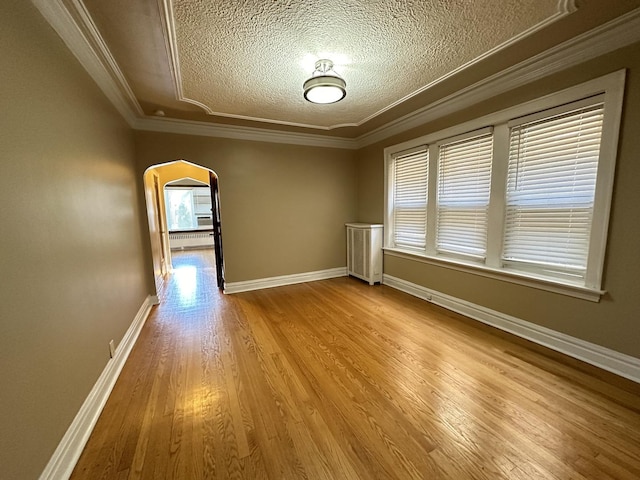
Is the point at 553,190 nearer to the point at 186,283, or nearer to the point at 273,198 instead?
the point at 273,198

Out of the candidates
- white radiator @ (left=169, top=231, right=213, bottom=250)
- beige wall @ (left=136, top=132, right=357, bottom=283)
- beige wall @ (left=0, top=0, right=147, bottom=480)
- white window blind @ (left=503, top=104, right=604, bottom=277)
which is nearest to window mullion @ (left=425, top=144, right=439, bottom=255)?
white window blind @ (left=503, top=104, right=604, bottom=277)

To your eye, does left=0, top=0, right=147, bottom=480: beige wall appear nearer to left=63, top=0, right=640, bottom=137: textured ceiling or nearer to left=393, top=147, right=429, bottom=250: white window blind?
left=63, top=0, right=640, bottom=137: textured ceiling

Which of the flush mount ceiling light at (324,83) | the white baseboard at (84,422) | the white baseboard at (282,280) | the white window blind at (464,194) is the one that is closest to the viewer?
the white baseboard at (84,422)

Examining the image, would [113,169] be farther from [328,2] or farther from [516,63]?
[516,63]

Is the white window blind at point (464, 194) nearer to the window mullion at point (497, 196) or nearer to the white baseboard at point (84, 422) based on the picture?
the window mullion at point (497, 196)

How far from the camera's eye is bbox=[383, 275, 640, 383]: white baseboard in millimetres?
1995

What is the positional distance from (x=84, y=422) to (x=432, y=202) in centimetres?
389

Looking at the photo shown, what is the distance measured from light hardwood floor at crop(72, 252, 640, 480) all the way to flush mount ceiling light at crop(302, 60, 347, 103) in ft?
7.90

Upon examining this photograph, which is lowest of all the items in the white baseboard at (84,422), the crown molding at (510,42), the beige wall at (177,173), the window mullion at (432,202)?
the white baseboard at (84,422)

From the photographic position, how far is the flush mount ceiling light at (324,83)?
230 cm

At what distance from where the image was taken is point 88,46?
Result: 1.86 metres

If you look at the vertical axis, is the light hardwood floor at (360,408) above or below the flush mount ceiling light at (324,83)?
below

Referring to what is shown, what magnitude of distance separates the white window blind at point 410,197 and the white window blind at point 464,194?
0.27 metres

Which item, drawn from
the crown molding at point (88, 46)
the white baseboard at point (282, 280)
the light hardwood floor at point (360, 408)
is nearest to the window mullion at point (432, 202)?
the light hardwood floor at point (360, 408)
